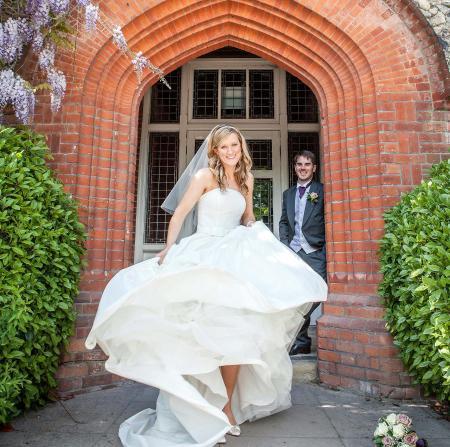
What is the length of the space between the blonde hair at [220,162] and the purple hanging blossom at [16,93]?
1637mm

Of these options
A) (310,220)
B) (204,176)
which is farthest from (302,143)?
(204,176)

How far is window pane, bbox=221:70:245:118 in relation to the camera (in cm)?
576

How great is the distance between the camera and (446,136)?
12.4 feet

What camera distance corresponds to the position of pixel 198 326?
232 centimetres

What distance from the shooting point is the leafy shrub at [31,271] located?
8.25ft

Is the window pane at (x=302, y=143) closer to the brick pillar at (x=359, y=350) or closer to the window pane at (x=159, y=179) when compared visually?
the window pane at (x=159, y=179)

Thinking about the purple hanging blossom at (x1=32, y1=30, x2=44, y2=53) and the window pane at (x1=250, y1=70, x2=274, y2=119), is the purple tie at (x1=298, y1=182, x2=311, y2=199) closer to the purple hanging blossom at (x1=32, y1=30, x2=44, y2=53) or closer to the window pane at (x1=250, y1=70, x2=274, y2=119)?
the window pane at (x1=250, y1=70, x2=274, y2=119)

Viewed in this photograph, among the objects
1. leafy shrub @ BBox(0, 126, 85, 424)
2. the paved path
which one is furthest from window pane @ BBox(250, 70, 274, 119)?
the paved path

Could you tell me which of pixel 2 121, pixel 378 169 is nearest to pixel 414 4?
pixel 378 169

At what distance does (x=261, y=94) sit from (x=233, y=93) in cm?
41

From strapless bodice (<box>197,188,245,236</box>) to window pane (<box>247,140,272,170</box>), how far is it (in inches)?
108

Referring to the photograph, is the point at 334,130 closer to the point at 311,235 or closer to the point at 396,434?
the point at 311,235

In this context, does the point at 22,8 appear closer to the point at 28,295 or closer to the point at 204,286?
the point at 28,295

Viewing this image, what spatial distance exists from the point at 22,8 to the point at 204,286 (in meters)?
2.98
